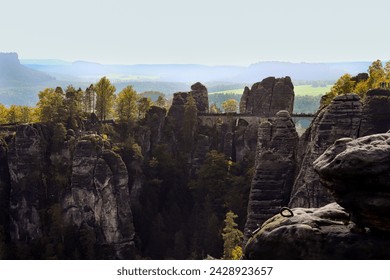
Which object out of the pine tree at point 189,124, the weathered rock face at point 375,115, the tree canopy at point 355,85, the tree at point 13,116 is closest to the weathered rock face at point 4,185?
the tree at point 13,116

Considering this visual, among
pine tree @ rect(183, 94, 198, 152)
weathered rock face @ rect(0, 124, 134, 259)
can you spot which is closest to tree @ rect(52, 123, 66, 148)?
weathered rock face @ rect(0, 124, 134, 259)

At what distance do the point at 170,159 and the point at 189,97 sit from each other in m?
14.3

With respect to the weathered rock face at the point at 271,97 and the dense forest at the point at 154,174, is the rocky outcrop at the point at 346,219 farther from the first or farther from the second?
the weathered rock face at the point at 271,97

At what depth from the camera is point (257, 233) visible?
22328mm

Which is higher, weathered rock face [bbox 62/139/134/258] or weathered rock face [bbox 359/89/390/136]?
weathered rock face [bbox 359/89/390/136]

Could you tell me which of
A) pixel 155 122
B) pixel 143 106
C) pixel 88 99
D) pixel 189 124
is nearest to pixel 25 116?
pixel 88 99

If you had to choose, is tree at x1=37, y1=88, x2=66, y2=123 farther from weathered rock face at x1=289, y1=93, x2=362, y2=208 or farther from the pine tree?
weathered rock face at x1=289, y1=93, x2=362, y2=208

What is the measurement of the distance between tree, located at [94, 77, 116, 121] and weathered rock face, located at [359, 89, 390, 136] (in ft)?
194

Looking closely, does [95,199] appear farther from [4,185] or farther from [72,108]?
[72,108]

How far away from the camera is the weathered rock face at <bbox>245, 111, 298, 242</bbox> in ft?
169

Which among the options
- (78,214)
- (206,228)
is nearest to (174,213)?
(206,228)

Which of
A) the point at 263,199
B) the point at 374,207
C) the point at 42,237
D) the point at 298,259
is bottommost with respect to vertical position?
the point at 42,237

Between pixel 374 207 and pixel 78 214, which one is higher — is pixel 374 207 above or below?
above

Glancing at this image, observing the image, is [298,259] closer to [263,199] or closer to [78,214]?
[263,199]
